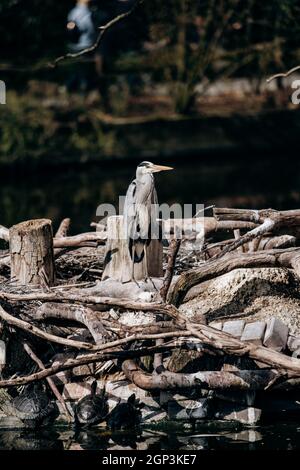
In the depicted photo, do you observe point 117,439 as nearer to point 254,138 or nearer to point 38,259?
point 38,259

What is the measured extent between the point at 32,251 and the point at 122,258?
2.94 feet

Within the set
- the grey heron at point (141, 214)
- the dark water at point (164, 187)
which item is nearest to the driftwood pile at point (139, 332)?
the grey heron at point (141, 214)

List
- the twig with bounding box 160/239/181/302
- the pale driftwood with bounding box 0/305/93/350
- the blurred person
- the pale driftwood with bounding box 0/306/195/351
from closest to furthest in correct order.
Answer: the pale driftwood with bounding box 0/306/195/351 < the pale driftwood with bounding box 0/305/93/350 < the twig with bounding box 160/239/181/302 < the blurred person

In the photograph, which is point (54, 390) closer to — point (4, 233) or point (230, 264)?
point (230, 264)

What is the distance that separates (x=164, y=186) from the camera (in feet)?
83.8

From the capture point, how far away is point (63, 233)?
40.6ft

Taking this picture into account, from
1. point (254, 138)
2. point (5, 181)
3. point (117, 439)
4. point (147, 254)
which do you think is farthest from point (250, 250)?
point (254, 138)

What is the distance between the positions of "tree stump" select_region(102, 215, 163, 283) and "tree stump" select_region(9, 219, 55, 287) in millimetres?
598

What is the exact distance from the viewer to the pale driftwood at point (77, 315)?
31.0 feet

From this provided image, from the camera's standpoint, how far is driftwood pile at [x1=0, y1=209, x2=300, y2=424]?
9148 mm

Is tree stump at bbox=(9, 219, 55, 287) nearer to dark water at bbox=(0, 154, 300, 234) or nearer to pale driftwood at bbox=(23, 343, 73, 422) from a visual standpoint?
pale driftwood at bbox=(23, 343, 73, 422)

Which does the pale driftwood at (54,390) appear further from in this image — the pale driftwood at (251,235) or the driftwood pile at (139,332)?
the pale driftwood at (251,235)

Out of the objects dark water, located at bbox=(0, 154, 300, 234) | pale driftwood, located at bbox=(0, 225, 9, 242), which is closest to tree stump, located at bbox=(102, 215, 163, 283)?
pale driftwood, located at bbox=(0, 225, 9, 242)

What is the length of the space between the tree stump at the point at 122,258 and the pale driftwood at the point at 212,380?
1.48 meters
